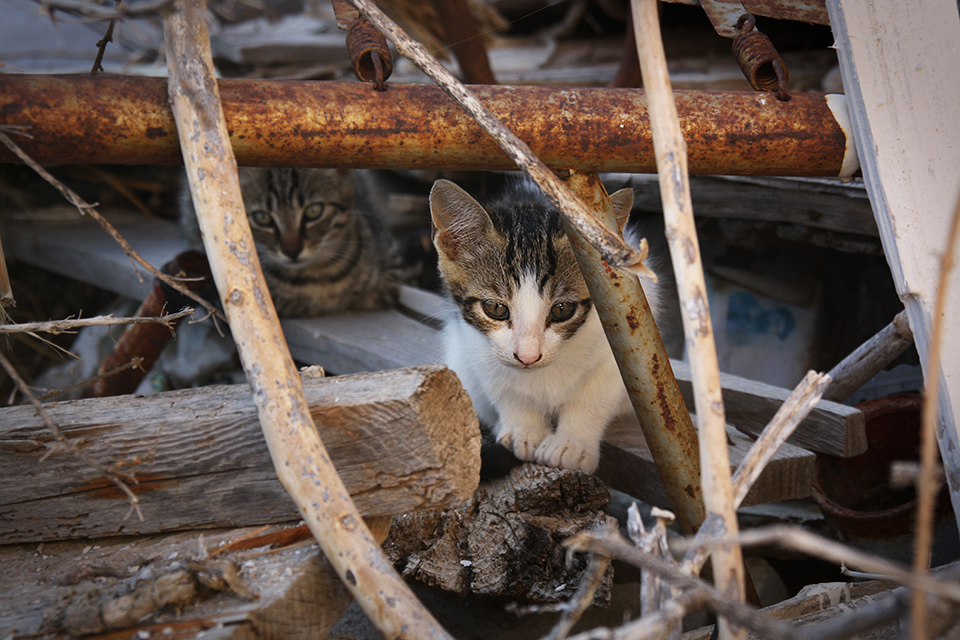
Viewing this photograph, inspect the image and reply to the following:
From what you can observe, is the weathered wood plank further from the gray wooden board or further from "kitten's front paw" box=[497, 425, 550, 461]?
"kitten's front paw" box=[497, 425, 550, 461]

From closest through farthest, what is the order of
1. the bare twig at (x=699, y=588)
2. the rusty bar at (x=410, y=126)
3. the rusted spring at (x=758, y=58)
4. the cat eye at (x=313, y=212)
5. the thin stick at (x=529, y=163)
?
the bare twig at (x=699, y=588) → the thin stick at (x=529, y=163) → the rusty bar at (x=410, y=126) → the rusted spring at (x=758, y=58) → the cat eye at (x=313, y=212)

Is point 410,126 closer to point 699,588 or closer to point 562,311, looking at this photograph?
point 562,311

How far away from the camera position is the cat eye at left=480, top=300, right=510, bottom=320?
2014mm

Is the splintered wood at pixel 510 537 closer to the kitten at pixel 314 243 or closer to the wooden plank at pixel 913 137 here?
the wooden plank at pixel 913 137

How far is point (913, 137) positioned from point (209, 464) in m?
1.70

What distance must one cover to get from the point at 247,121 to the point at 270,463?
0.68 metres

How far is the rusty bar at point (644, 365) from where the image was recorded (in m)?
1.58

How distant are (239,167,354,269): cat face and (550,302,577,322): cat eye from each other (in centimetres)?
158

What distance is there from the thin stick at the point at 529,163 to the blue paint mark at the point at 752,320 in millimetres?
2371

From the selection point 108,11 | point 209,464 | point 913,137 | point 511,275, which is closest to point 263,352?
point 209,464

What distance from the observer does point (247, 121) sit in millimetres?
1396

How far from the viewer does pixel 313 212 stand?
329 centimetres

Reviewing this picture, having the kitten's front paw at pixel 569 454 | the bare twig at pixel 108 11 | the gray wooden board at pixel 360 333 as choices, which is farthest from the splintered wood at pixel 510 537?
the bare twig at pixel 108 11

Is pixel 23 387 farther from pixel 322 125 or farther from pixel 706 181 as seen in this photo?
pixel 706 181
